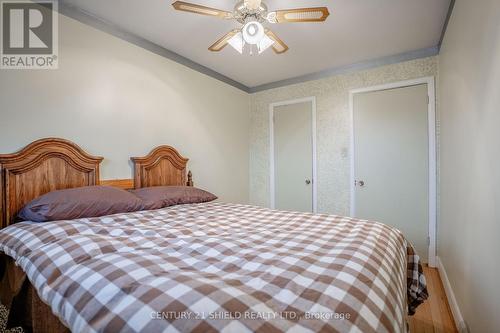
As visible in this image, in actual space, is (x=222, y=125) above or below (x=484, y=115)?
above

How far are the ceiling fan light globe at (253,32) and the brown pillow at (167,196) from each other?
1481 millimetres

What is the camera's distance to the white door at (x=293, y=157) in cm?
352

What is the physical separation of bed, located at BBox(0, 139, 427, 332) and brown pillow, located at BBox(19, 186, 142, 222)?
105 mm

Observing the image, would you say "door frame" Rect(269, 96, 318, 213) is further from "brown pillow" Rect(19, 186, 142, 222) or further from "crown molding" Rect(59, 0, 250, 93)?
"brown pillow" Rect(19, 186, 142, 222)

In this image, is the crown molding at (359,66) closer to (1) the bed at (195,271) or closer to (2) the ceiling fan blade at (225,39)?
(2) the ceiling fan blade at (225,39)

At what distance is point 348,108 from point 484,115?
2.03 m

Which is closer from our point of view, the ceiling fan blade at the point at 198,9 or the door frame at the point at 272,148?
the ceiling fan blade at the point at 198,9

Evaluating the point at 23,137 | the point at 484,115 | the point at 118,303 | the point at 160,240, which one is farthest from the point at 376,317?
the point at 23,137

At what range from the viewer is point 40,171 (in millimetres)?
1794

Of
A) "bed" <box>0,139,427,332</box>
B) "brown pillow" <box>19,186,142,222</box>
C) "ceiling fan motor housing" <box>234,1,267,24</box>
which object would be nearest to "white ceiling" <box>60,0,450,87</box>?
"ceiling fan motor housing" <box>234,1,267,24</box>

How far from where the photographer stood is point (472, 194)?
143 cm

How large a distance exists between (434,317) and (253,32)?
8.36ft

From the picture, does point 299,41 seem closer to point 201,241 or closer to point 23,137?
point 201,241
